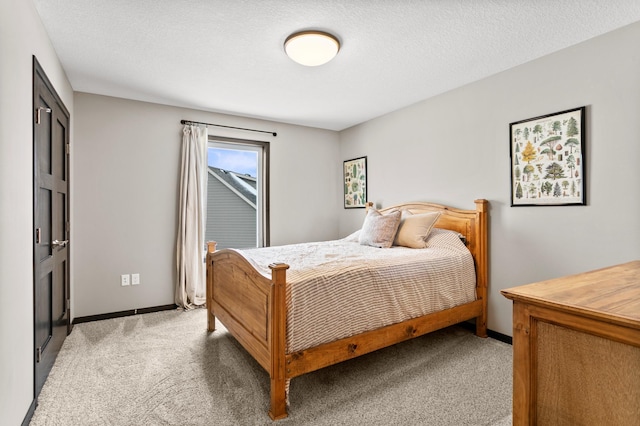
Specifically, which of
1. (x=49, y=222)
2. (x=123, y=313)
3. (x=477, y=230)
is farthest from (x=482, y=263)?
(x=123, y=313)

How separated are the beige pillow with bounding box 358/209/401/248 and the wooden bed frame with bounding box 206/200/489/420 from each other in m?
0.46

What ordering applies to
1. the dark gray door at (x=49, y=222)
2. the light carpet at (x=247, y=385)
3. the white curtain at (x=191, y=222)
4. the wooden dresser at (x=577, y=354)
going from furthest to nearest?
the white curtain at (x=191, y=222) → the dark gray door at (x=49, y=222) → the light carpet at (x=247, y=385) → the wooden dresser at (x=577, y=354)

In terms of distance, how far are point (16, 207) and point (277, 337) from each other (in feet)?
4.90

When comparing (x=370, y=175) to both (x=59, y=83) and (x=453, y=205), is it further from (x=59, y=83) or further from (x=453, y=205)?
(x=59, y=83)

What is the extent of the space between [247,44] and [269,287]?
177 centimetres

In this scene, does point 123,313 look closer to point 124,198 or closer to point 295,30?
point 124,198

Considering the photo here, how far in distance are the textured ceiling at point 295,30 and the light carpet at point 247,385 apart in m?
2.38

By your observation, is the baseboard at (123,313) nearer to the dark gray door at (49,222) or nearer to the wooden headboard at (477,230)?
the dark gray door at (49,222)

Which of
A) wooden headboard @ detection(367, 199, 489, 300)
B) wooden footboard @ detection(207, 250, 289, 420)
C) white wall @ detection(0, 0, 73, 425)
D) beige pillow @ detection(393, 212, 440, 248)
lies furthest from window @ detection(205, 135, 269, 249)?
wooden headboard @ detection(367, 199, 489, 300)

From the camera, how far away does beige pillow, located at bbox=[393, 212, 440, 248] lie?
305 cm

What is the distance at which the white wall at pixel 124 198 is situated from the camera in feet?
10.9

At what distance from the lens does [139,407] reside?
188 cm

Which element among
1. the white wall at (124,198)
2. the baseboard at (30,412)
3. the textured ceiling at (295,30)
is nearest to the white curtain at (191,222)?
the white wall at (124,198)

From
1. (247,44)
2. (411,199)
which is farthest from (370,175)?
(247,44)
